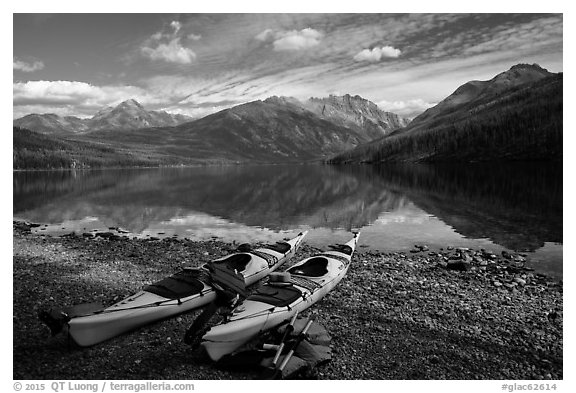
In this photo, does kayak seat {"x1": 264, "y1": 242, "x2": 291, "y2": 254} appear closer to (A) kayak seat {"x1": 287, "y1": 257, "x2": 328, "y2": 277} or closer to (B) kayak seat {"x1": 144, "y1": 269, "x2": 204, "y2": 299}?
(A) kayak seat {"x1": 287, "y1": 257, "x2": 328, "y2": 277}

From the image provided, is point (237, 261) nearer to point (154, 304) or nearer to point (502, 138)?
point (154, 304)

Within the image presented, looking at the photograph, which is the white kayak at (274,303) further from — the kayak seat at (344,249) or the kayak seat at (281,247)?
the kayak seat at (281,247)

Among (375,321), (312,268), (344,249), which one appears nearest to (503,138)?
(344,249)

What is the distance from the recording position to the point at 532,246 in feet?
69.6

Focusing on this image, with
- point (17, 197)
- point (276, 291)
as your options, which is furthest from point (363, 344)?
point (17, 197)

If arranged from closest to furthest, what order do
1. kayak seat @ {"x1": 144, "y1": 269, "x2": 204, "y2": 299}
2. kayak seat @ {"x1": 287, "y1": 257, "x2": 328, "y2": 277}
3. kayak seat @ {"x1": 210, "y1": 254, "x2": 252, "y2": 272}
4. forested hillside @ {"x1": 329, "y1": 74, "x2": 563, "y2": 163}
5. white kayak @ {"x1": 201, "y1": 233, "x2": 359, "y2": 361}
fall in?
white kayak @ {"x1": 201, "y1": 233, "x2": 359, "y2": 361}
kayak seat @ {"x1": 144, "y1": 269, "x2": 204, "y2": 299}
kayak seat @ {"x1": 287, "y1": 257, "x2": 328, "y2": 277}
kayak seat @ {"x1": 210, "y1": 254, "x2": 252, "y2": 272}
forested hillside @ {"x1": 329, "y1": 74, "x2": 563, "y2": 163}

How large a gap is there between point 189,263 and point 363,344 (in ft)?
33.5

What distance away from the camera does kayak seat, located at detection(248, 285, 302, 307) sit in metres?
10.9

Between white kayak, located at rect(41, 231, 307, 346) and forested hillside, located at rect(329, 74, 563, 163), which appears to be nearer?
white kayak, located at rect(41, 231, 307, 346)

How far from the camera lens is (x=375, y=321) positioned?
11.4 meters

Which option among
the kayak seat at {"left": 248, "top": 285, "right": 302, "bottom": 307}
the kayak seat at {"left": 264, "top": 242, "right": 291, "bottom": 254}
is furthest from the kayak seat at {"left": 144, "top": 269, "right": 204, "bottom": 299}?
the kayak seat at {"left": 264, "top": 242, "right": 291, "bottom": 254}

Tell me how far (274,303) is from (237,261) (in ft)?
14.1

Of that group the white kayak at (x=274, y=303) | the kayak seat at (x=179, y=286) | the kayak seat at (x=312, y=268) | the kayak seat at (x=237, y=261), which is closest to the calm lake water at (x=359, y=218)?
the kayak seat at (x=312, y=268)
